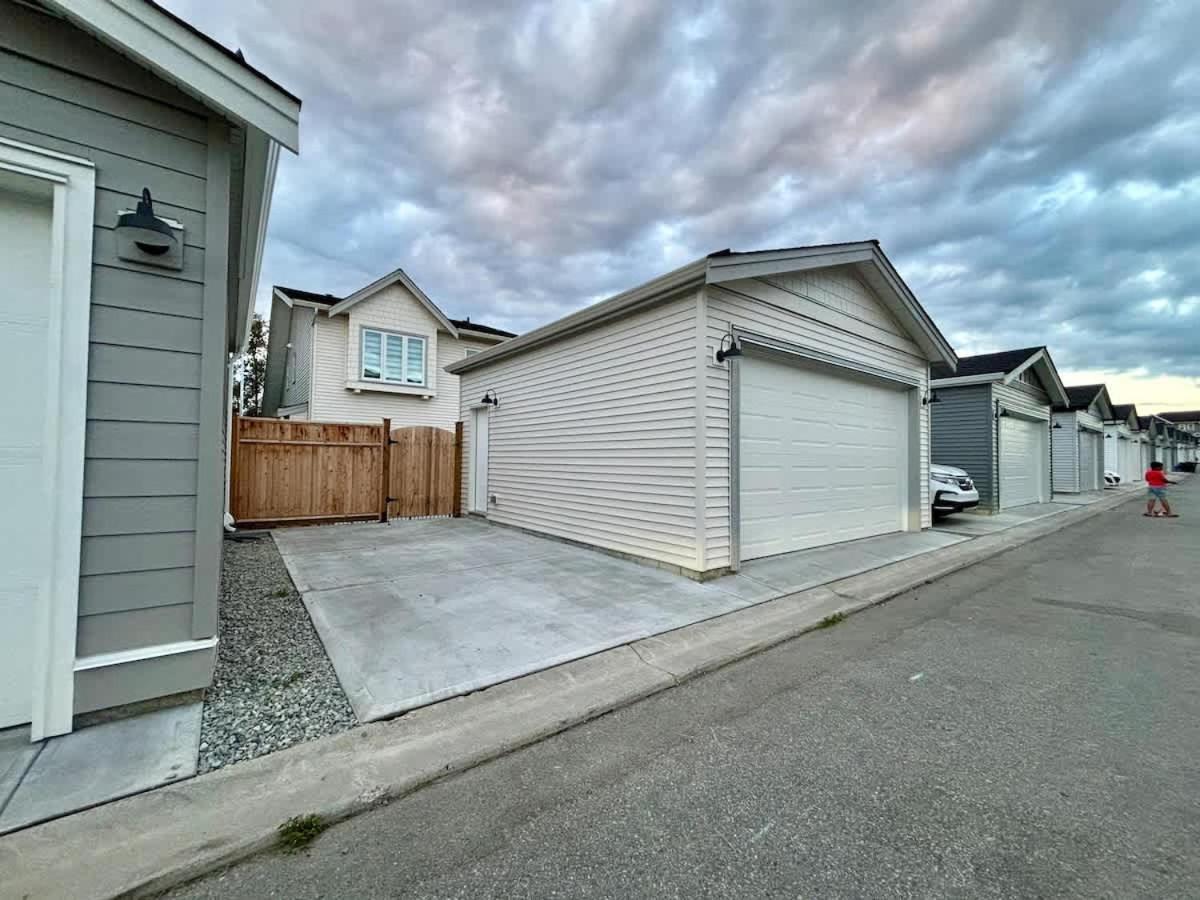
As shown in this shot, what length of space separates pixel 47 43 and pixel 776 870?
4.99m

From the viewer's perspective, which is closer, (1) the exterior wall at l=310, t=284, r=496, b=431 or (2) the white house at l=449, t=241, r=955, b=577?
(2) the white house at l=449, t=241, r=955, b=577

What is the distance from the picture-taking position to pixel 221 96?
2729 mm

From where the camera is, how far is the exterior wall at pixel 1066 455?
59.7ft

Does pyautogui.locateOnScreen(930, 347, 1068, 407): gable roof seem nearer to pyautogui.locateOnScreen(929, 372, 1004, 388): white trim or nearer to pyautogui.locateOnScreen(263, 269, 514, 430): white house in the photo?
pyautogui.locateOnScreen(929, 372, 1004, 388): white trim

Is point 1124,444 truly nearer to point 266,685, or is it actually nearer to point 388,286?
point 388,286

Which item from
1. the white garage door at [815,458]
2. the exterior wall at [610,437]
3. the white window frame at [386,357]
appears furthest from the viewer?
the white window frame at [386,357]

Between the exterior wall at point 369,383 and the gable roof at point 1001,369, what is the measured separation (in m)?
13.5

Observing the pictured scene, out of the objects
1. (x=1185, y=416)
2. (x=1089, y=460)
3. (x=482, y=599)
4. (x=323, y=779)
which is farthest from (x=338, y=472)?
(x=1185, y=416)

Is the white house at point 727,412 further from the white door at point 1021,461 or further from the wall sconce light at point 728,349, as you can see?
the white door at point 1021,461

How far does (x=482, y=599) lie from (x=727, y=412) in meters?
3.45

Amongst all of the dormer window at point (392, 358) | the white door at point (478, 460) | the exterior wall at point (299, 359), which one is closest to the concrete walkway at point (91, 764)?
the white door at point (478, 460)

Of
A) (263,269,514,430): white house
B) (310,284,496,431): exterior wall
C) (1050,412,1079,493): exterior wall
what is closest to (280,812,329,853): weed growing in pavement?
(263,269,514,430): white house

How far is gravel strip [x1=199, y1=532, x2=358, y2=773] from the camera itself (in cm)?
238

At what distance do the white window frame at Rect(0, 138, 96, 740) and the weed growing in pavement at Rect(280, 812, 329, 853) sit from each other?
157 centimetres
